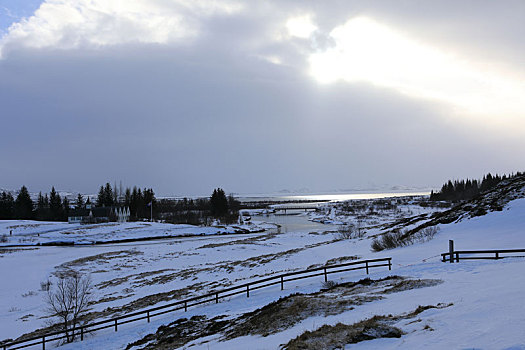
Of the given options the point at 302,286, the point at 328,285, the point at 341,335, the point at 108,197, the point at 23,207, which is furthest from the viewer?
the point at 108,197

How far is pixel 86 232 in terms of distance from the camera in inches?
3194

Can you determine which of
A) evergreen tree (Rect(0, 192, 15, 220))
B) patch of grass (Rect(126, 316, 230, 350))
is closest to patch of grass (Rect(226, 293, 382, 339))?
patch of grass (Rect(126, 316, 230, 350))

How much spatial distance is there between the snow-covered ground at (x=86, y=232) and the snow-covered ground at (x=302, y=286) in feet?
53.9

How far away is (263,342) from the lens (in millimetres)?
11039

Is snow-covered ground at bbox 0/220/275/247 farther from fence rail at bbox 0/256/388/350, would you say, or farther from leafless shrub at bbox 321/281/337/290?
leafless shrub at bbox 321/281/337/290

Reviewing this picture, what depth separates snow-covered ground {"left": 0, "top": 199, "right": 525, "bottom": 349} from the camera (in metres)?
9.04

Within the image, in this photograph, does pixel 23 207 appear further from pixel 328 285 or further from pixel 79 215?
pixel 328 285

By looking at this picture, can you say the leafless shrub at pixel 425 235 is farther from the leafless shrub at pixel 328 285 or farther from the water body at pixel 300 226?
the water body at pixel 300 226

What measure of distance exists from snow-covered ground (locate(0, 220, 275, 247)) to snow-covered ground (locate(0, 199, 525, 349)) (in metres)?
16.4

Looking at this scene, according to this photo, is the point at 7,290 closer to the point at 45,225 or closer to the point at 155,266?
the point at 155,266

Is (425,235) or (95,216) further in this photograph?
(95,216)

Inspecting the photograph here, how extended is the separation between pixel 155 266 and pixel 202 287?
58.9ft

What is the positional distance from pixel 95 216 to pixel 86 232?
106 feet

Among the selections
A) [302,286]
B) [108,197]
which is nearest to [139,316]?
[302,286]
